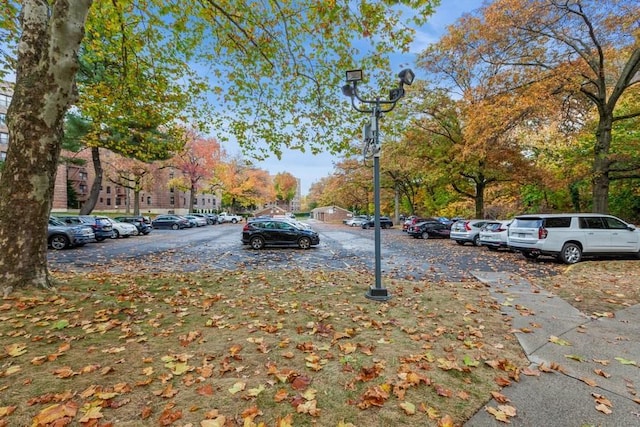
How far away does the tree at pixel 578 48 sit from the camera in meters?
11.4

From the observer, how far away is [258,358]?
10.8ft

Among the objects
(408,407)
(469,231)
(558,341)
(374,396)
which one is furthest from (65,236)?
(469,231)

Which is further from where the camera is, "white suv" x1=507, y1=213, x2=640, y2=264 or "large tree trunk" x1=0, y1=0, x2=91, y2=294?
→ "white suv" x1=507, y1=213, x2=640, y2=264

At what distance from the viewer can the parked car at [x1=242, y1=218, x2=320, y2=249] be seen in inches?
601

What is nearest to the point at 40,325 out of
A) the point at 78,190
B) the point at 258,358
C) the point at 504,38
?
the point at 258,358

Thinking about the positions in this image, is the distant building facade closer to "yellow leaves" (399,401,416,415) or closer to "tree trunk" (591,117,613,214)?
"tree trunk" (591,117,613,214)

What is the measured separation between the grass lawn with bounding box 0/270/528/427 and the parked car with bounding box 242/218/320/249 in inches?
375

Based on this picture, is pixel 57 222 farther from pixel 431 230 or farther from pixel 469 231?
pixel 431 230

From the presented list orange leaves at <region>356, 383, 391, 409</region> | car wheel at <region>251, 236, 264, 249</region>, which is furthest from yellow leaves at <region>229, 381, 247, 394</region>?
A: car wheel at <region>251, 236, 264, 249</region>

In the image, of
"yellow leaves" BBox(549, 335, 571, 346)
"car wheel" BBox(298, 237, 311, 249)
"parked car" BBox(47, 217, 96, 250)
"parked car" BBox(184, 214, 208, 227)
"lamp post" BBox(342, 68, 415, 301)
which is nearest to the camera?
"yellow leaves" BBox(549, 335, 571, 346)

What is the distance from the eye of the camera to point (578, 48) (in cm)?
1223

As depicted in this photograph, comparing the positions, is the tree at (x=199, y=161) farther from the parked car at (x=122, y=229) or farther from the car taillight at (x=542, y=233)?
the car taillight at (x=542, y=233)

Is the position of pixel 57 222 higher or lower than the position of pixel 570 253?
higher

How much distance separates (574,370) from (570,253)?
371 inches
